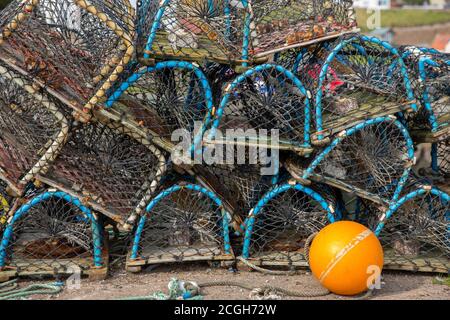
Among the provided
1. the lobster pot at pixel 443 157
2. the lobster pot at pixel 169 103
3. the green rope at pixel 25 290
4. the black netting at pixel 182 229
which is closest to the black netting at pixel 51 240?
the green rope at pixel 25 290

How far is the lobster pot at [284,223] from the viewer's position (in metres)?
4.50

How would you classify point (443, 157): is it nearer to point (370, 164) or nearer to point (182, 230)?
point (370, 164)

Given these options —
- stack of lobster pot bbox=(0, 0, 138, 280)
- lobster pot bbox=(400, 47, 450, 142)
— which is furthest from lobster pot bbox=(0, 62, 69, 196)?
lobster pot bbox=(400, 47, 450, 142)

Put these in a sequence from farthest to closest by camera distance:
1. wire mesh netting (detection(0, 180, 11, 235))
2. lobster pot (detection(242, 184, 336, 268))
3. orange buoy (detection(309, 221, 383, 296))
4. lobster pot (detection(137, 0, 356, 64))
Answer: lobster pot (detection(242, 184, 336, 268)) → wire mesh netting (detection(0, 180, 11, 235)) → lobster pot (detection(137, 0, 356, 64)) → orange buoy (detection(309, 221, 383, 296))

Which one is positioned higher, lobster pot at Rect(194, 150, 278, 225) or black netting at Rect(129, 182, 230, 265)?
lobster pot at Rect(194, 150, 278, 225)

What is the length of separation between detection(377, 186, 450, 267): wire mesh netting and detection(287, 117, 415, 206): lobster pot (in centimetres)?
15

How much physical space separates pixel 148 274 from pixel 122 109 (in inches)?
46.4

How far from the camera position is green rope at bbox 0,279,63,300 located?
161 inches

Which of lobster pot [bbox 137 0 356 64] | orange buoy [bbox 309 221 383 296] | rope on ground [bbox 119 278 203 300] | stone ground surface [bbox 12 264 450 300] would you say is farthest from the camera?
lobster pot [bbox 137 0 356 64]

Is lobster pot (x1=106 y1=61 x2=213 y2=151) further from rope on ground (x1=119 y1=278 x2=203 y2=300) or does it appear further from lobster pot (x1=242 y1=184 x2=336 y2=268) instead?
rope on ground (x1=119 y1=278 x2=203 y2=300)

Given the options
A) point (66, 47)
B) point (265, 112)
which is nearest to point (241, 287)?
point (265, 112)

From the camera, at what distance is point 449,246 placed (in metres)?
4.61

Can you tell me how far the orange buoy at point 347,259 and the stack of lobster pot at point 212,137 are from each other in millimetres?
507

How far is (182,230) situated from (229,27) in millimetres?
1488
